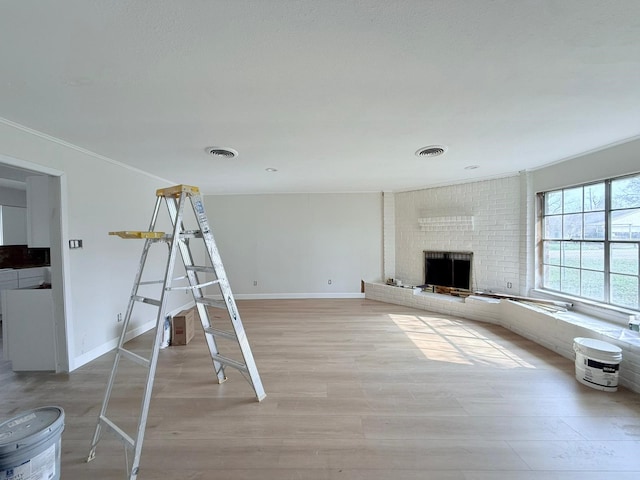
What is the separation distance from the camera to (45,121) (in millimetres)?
2066

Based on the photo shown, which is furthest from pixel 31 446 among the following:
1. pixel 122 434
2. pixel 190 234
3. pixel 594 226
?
pixel 594 226

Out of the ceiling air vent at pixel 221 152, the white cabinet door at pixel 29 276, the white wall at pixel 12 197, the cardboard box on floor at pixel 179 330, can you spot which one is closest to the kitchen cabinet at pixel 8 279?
the white cabinet door at pixel 29 276

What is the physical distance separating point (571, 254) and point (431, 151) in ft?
8.15

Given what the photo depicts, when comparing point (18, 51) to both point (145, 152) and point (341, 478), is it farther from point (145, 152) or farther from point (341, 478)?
point (341, 478)

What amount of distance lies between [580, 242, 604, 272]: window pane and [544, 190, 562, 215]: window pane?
2.02 ft

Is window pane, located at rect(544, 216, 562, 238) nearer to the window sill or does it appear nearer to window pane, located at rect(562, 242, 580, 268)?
window pane, located at rect(562, 242, 580, 268)

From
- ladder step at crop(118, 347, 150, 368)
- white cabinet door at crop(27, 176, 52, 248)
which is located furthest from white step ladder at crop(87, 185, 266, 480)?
white cabinet door at crop(27, 176, 52, 248)

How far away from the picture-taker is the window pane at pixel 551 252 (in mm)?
3606

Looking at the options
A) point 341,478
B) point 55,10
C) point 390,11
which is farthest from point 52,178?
point 341,478

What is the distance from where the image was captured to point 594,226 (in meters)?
3.10

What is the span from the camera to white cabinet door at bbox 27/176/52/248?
8.64 ft

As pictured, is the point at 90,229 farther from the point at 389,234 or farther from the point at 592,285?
the point at 592,285

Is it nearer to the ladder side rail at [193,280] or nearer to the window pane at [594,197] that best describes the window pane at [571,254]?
the window pane at [594,197]

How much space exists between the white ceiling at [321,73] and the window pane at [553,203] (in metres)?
1.01
